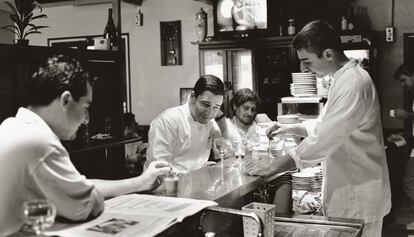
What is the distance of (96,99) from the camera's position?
5.91 meters

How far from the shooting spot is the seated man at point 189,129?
3729mm

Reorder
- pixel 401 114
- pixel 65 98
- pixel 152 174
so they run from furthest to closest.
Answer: pixel 401 114
pixel 152 174
pixel 65 98

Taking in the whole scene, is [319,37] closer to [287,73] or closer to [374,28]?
[287,73]

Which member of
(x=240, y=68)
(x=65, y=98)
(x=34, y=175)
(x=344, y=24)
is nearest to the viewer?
(x=34, y=175)

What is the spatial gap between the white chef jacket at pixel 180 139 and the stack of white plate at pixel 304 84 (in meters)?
1.44

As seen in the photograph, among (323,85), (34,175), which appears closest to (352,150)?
(34,175)

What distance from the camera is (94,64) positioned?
224 inches

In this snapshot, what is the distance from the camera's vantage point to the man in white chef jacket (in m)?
2.63

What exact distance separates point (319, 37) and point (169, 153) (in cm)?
148

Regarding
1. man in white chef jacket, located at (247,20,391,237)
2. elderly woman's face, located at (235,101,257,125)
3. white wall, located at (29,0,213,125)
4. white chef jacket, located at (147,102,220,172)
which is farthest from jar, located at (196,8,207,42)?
man in white chef jacket, located at (247,20,391,237)

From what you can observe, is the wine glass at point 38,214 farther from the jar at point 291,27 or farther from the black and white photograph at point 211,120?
the jar at point 291,27

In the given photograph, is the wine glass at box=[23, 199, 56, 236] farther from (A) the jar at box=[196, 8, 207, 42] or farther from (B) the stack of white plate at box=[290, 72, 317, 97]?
(A) the jar at box=[196, 8, 207, 42]

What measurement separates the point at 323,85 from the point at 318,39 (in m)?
Answer: 2.57

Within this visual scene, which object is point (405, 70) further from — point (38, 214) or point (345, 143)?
point (38, 214)
